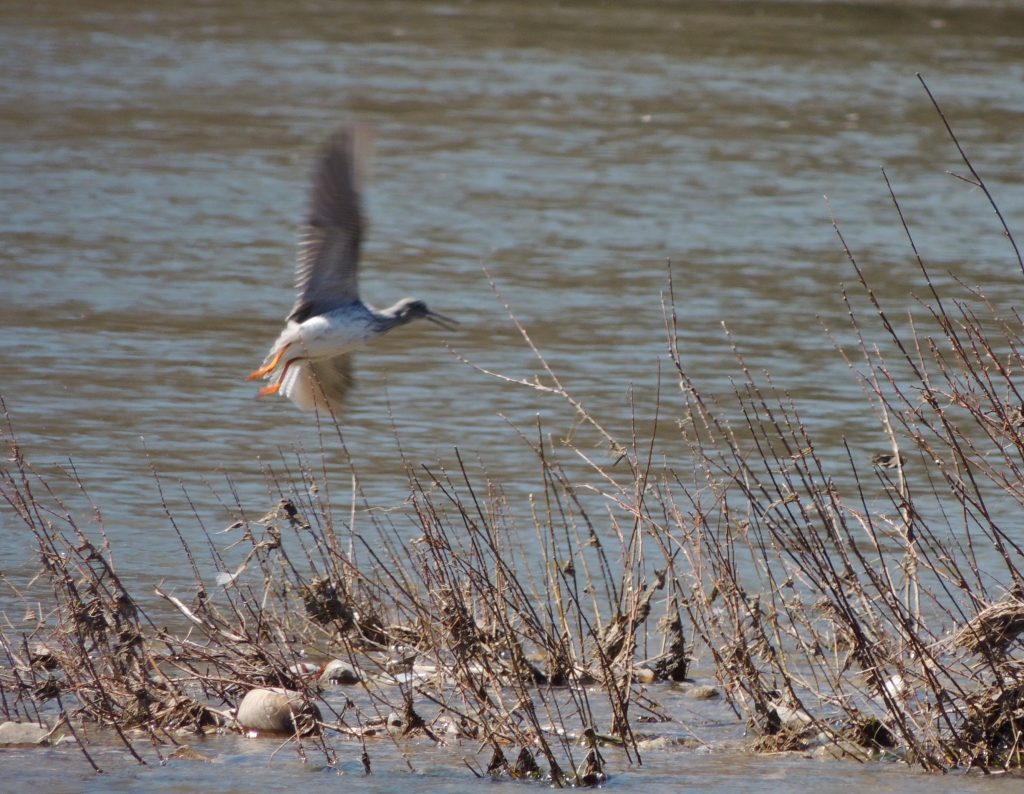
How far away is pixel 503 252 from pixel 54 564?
1068cm

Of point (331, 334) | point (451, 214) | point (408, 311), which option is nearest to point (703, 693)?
point (331, 334)

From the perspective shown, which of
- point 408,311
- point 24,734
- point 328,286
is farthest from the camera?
point 408,311

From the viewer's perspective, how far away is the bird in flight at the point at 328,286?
8.16m

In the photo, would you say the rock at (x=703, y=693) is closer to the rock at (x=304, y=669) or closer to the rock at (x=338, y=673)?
the rock at (x=338, y=673)

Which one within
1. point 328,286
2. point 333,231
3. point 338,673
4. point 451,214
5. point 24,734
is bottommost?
point 451,214

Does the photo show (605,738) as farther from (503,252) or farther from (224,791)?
(503,252)

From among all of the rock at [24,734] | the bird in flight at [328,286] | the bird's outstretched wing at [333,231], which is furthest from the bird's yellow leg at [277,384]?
the rock at [24,734]

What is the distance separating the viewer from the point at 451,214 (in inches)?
702

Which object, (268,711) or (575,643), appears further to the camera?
(575,643)

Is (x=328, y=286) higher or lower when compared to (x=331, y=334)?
higher

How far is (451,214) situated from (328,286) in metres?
9.35

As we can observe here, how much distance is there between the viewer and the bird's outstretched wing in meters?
8.13

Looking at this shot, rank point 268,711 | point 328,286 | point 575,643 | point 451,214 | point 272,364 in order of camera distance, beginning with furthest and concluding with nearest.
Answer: point 451,214 → point 328,286 → point 272,364 → point 575,643 → point 268,711

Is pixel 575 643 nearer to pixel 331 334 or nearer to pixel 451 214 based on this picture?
pixel 331 334
